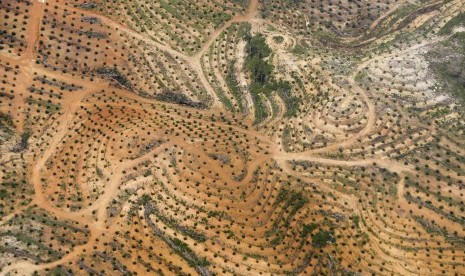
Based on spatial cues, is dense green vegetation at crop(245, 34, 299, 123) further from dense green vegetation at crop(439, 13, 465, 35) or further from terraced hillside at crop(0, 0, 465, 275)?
dense green vegetation at crop(439, 13, 465, 35)

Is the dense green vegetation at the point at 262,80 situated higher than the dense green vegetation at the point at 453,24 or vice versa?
the dense green vegetation at the point at 453,24

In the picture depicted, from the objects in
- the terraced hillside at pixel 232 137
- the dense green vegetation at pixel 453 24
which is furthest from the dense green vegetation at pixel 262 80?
the dense green vegetation at pixel 453 24

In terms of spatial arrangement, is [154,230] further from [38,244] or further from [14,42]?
[14,42]

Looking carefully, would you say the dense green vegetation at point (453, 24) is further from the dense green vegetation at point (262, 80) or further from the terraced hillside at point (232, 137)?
the dense green vegetation at point (262, 80)

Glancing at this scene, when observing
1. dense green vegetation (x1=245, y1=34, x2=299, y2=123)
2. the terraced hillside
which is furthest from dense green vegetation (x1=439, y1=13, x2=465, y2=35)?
dense green vegetation (x1=245, y1=34, x2=299, y2=123)

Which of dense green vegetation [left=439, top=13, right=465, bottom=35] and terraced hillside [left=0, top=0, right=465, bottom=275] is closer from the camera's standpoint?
terraced hillside [left=0, top=0, right=465, bottom=275]

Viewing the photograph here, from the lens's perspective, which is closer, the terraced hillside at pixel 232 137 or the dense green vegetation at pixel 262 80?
the terraced hillside at pixel 232 137

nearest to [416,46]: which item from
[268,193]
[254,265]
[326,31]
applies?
[326,31]

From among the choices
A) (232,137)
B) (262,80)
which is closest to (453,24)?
(262,80)
